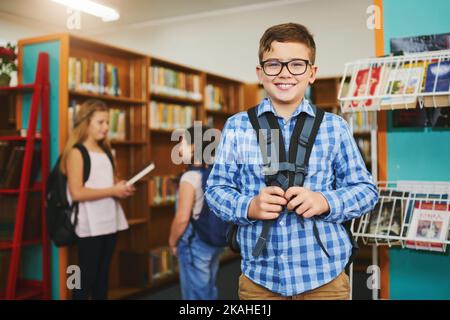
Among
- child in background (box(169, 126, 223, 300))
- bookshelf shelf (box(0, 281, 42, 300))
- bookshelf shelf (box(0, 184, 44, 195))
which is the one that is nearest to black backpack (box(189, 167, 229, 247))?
child in background (box(169, 126, 223, 300))

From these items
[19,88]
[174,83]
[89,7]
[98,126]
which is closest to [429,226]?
[98,126]

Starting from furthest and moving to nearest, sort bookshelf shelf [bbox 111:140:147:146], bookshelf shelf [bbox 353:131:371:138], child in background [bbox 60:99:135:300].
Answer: bookshelf shelf [bbox 353:131:371:138] → bookshelf shelf [bbox 111:140:147:146] → child in background [bbox 60:99:135:300]

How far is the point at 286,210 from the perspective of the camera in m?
1.15

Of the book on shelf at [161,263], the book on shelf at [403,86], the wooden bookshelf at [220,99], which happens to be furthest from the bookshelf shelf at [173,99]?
the book on shelf at [403,86]

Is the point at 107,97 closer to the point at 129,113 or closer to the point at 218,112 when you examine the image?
the point at 129,113

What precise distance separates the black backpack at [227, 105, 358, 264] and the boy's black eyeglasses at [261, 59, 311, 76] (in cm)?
11

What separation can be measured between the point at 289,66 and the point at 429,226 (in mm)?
890

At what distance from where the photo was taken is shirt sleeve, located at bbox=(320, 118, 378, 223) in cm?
110

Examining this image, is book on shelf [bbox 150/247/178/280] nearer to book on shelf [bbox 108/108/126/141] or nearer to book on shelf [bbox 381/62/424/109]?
book on shelf [bbox 108/108/126/141]

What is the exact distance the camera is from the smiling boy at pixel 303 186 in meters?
1.13
